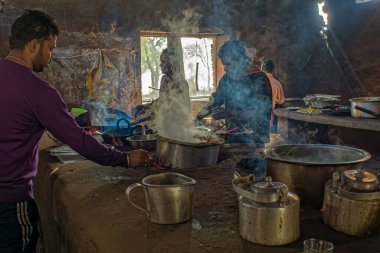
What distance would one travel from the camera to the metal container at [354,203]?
5.40ft

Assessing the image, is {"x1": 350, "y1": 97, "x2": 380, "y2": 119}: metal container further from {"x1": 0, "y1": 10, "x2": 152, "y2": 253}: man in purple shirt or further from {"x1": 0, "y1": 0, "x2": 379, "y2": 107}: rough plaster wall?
{"x1": 0, "y1": 0, "x2": 379, "y2": 107}: rough plaster wall

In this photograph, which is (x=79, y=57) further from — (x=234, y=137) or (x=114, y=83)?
(x=234, y=137)

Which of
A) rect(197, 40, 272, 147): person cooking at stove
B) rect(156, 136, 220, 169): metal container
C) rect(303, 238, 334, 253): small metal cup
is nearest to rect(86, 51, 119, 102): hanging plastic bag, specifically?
rect(197, 40, 272, 147): person cooking at stove

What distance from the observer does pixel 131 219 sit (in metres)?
2.08

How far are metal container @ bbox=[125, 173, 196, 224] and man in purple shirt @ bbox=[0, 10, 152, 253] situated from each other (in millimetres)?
668

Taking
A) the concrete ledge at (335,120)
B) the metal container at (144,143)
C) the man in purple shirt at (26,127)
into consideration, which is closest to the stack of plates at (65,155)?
the metal container at (144,143)

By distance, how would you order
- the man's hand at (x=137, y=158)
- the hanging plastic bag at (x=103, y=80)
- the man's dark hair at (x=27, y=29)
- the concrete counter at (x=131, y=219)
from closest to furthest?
the concrete counter at (x=131, y=219) → the man's dark hair at (x=27, y=29) → the man's hand at (x=137, y=158) → the hanging plastic bag at (x=103, y=80)

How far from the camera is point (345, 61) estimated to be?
8.06 m

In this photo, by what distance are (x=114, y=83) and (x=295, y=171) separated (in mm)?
7006

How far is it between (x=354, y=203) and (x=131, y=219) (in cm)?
120

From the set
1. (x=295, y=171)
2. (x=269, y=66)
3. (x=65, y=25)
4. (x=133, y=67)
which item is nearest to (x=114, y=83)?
(x=133, y=67)

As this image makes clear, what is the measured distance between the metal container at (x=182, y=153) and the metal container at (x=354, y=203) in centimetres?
129

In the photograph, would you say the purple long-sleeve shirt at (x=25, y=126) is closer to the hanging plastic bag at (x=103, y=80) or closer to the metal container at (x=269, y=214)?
the metal container at (x=269, y=214)

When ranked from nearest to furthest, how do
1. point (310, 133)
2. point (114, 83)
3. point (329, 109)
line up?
point (329, 109) → point (310, 133) → point (114, 83)
